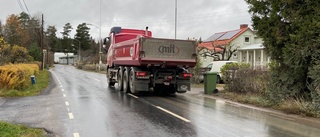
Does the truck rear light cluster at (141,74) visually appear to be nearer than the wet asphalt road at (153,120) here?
No

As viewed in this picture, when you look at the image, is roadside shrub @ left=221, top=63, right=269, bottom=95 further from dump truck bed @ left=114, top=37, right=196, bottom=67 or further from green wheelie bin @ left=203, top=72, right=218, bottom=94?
dump truck bed @ left=114, top=37, right=196, bottom=67

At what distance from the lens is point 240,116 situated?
10047mm

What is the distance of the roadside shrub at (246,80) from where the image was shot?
14.2 m

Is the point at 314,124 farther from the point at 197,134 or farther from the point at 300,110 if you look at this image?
the point at 197,134

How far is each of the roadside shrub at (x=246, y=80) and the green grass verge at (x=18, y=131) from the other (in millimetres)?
8892

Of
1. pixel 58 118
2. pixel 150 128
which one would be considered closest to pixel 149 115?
pixel 150 128

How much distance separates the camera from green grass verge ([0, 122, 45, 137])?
7.10m

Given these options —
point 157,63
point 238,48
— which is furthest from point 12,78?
point 238,48

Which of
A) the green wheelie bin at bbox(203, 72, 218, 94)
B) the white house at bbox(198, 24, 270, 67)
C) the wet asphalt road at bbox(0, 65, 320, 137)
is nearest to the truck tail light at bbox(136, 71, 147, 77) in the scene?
the wet asphalt road at bbox(0, 65, 320, 137)

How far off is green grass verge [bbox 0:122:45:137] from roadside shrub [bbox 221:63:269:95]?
889 cm

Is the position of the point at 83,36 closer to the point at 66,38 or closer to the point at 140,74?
the point at 66,38

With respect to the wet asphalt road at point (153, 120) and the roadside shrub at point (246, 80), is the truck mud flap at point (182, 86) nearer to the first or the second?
the roadside shrub at point (246, 80)

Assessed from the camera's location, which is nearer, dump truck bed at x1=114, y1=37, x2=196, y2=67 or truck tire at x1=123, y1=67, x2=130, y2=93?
dump truck bed at x1=114, y1=37, x2=196, y2=67

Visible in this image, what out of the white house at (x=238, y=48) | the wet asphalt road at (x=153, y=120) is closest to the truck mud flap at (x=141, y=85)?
the wet asphalt road at (x=153, y=120)
